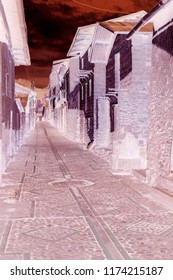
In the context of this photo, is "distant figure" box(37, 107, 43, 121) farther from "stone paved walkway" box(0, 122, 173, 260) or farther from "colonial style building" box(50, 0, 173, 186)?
"stone paved walkway" box(0, 122, 173, 260)

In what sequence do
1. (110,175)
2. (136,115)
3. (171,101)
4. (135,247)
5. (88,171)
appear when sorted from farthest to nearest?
(136,115) < (88,171) < (110,175) < (171,101) < (135,247)

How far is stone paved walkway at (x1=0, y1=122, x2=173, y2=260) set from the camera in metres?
5.79

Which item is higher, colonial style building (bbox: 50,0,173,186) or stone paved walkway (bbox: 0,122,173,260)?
colonial style building (bbox: 50,0,173,186)

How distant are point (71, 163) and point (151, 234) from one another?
34.2 feet

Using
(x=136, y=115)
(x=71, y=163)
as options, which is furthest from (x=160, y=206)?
(x=71, y=163)

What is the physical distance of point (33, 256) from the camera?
551cm

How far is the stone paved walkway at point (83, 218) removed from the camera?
5785 mm

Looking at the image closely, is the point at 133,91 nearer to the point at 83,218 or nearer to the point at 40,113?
the point at 83,218

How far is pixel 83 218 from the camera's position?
768cm

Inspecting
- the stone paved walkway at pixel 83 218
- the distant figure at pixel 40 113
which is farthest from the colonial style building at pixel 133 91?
the distant figure at pixel 40 113

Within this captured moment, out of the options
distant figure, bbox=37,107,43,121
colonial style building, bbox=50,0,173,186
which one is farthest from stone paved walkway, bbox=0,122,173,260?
distant figure, bbox=37,107,43,121

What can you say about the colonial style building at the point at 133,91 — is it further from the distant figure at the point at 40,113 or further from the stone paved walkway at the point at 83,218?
the distant figure at the point at 40,113

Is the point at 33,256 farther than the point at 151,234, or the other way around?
the point at 151,234

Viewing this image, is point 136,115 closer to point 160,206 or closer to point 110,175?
point 110,175
